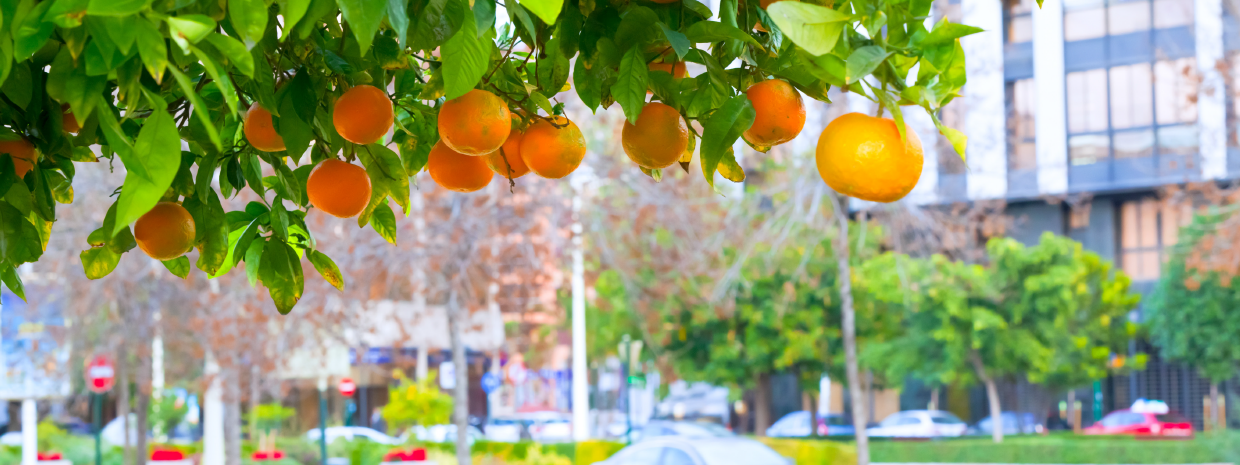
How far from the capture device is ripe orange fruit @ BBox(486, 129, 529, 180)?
1.86m

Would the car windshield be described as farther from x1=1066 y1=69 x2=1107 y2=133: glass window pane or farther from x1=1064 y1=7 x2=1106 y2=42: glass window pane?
x1=1064 y1=7 x2=1106 y2=42: glass window pane

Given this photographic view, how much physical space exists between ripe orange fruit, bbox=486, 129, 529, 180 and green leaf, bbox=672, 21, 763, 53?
0.46 metres

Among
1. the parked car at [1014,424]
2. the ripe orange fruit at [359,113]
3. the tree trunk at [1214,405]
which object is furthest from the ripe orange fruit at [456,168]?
the parked car at [1014,424]

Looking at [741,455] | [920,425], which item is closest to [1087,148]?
[920,425]

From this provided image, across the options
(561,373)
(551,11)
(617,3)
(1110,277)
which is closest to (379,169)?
(617,3)

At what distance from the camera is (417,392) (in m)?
18.8

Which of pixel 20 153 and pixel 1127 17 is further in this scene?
pixel 1127 17

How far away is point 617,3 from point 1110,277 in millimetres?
32271

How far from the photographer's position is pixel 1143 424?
30.2m

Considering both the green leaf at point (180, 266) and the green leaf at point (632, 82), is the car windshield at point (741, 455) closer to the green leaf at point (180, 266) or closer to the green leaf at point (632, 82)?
the green leaf at point (180, 266)

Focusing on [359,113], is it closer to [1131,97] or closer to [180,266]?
[180,266]

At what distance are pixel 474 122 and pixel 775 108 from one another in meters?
0.43

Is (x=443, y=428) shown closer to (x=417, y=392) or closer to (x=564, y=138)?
(x=417, y=392)

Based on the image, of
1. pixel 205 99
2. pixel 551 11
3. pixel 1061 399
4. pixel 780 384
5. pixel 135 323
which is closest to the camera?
pixel 551 11
